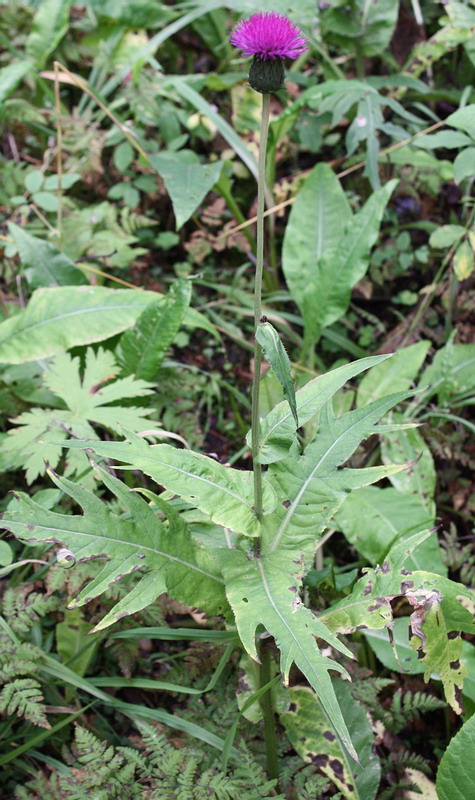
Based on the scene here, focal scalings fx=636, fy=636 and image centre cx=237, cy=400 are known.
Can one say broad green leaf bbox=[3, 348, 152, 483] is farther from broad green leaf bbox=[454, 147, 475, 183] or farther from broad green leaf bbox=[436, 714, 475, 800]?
broad green leaf bbox=[454, 147, 475, 183]

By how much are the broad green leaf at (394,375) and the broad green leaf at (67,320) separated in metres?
0.70

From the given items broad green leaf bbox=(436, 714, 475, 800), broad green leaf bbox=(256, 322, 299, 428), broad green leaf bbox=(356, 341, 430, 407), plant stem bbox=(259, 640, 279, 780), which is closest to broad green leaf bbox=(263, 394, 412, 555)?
plant stem bbox=(259, 640, 279, 780)

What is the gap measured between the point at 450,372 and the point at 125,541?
4.96ft

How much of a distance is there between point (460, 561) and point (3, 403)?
1.71m

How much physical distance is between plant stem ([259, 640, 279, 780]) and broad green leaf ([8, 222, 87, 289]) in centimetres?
167

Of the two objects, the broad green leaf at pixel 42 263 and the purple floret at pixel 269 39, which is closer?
the purple floret at pixel 269 39

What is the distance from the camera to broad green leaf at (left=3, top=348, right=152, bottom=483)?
194cm

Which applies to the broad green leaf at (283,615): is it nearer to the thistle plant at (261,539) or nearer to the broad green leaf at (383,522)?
the thistle plant at (261,539)

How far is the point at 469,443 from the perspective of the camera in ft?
8.14

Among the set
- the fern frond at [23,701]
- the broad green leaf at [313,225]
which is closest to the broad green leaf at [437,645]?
the fern frond at [23,701]

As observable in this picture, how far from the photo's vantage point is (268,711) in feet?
5.14

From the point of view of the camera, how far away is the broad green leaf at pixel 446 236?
2.45 metres

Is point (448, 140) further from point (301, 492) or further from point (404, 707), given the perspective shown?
point (404, 707)

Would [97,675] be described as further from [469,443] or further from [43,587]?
[469,443]
